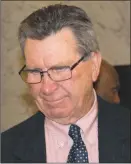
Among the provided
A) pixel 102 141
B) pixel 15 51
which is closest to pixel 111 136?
pixel 102 141

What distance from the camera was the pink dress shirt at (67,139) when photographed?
1650 mm

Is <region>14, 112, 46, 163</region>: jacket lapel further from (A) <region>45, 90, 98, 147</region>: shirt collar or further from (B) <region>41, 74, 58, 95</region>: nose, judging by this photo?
(B) <region>41, 74, 58, 95</region>: nose

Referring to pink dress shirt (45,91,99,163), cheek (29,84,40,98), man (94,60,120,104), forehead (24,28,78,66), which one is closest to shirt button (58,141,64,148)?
pink dress shirt (45,91,99,163)

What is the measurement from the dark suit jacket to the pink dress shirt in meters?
0.02

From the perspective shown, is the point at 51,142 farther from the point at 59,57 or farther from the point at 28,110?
the point at 28,110

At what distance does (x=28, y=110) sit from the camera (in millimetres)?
2814

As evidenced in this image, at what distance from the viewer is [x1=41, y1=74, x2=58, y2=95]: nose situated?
1.48 m

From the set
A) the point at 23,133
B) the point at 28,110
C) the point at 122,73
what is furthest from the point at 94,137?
the point at 28,110

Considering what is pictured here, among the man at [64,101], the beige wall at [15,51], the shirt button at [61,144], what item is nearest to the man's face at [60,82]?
the man at [64,101]

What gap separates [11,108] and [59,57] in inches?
54.2

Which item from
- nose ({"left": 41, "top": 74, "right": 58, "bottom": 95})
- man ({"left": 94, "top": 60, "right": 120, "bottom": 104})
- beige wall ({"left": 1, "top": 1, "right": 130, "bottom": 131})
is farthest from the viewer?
beige wall ({"left": 1, "top": 1, "right": 130, "bottom": 131})

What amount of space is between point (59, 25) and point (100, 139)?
54 centimetres

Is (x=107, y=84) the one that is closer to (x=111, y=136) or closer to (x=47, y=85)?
(x=111, y=136)

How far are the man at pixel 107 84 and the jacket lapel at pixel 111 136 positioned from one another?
0.48 meters
